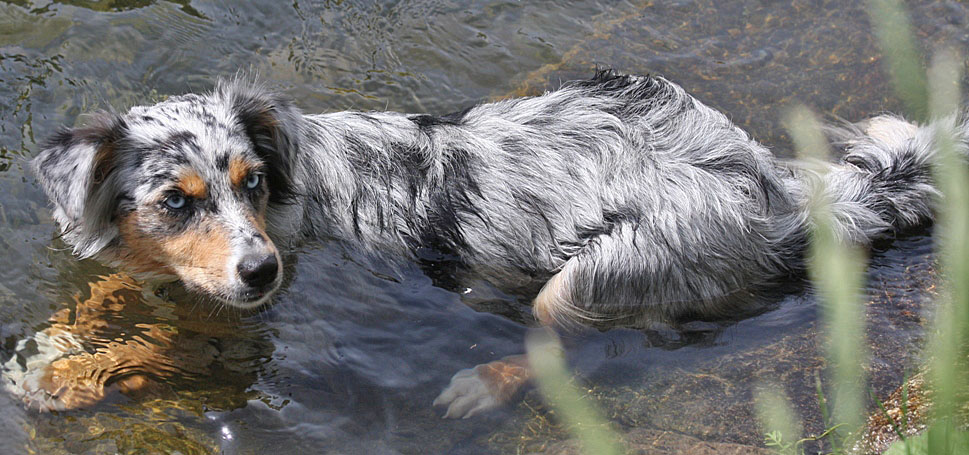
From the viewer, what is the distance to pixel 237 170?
416 centimetres

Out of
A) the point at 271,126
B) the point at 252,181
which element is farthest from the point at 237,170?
the point at 271,126

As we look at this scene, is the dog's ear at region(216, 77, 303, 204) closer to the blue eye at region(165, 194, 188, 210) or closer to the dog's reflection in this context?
the blue eye at region(165, 194, 188, 210)

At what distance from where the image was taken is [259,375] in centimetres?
447

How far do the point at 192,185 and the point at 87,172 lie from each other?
0.53 metres

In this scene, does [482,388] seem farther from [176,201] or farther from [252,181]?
[176,201]

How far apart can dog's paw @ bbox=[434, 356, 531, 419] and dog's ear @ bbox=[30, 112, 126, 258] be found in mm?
1988

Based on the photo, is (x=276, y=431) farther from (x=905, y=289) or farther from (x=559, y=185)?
(x=905, y=289)

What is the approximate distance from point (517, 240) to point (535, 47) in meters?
2.53

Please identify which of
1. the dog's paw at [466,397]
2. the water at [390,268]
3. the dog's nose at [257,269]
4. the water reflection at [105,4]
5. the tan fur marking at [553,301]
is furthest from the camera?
the water reflection at [105,4]

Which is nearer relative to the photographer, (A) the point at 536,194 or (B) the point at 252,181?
(B) the point at 252,181

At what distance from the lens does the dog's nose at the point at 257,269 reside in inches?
156

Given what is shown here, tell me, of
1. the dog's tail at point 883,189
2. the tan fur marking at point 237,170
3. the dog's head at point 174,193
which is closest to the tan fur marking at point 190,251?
the dog's head at point 174,193

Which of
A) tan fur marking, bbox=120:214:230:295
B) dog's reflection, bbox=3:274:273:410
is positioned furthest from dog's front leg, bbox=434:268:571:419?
tan fur marking, bbox=120:214:230:295

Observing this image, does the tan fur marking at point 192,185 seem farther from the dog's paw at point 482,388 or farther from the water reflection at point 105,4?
the water reflection at point 105,4
